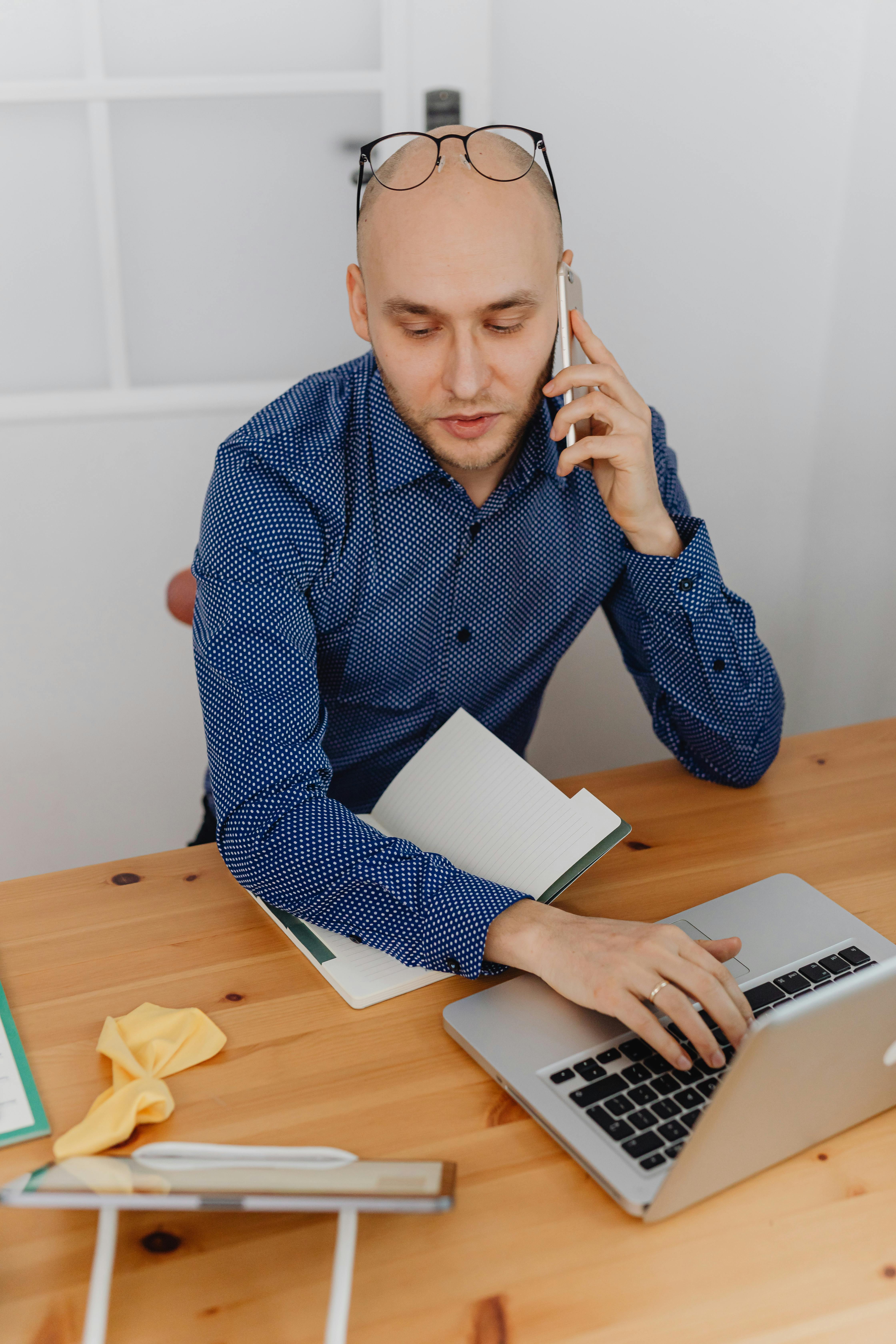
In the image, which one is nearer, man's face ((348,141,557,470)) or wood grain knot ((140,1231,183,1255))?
wood grain knot ((140,1231,183,1255))

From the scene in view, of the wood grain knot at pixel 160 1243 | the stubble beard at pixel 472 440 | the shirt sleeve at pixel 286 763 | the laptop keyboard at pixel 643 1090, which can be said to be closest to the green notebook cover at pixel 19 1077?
the wood grain knot at pixel 160 1243

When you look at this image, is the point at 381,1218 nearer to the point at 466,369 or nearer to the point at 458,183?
the point at 466,369

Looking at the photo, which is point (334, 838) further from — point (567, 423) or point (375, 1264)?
point (567, 423)

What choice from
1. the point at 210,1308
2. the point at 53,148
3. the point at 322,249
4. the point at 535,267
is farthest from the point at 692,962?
the point at 53,148

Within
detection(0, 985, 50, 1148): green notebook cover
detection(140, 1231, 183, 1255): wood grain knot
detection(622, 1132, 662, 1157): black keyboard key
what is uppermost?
detection(622, 1132, 662, 1157): black keyboard key

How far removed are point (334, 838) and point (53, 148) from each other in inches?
55.8

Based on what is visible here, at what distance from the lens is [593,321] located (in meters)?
2.02

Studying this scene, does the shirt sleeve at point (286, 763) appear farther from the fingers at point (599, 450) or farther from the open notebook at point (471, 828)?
the fingers at point (599, 450)

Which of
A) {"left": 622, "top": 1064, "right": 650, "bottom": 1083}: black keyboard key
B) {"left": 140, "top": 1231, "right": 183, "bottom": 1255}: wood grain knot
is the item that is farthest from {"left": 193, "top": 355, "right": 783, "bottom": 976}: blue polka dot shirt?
{"left": 140, "top": 1231, "right": 183, "bottom": 1255}: wood grain knot

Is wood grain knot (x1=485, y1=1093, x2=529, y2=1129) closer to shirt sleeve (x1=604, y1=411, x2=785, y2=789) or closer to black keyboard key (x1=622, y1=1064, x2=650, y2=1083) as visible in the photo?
black keyboard key (x1=622, y1=1064, x2=650, y2=1083)

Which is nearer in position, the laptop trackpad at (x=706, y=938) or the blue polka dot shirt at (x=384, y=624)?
the laptop trackpad at (x=706, y=938)

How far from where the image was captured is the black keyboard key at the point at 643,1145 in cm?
71

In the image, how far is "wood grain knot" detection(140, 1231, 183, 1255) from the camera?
2.17 feet

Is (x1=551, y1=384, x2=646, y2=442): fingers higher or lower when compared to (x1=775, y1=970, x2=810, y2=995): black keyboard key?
higher
